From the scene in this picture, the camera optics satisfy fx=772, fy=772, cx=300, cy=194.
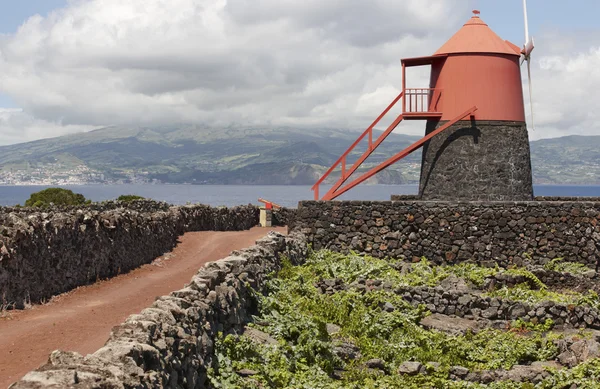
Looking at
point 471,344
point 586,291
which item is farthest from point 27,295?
point 586,291

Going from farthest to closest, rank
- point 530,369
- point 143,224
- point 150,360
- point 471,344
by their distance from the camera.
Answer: point 143,224
point 471,344
point 530,369
point 150,360

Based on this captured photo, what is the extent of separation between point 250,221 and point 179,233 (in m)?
11.5

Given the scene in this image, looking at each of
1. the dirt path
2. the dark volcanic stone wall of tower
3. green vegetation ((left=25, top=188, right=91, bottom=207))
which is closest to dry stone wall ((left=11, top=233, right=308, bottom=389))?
the dirt path

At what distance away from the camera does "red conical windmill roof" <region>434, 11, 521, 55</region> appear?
30875mm

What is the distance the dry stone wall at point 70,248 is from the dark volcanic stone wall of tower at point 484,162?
1163 cm

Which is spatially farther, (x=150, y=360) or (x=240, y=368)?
(x=240, y=368)

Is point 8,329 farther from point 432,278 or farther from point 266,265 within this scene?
point 432,278

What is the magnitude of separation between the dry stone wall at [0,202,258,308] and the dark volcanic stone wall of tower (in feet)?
38.2

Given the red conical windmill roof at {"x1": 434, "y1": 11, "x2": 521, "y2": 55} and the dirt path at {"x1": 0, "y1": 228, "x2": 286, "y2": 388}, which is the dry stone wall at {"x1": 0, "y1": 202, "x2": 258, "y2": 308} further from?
the red conical windmill roof at {"x1": 434, "y1": 11, "x2": 521, "y2": 55}

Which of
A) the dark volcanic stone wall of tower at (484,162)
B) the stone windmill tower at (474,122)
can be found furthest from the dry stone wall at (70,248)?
the dark volcanic stone wall of tower at (484,162)

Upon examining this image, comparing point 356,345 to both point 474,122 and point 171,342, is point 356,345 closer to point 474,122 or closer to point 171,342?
point 171,342

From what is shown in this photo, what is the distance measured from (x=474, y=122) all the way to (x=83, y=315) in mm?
18067

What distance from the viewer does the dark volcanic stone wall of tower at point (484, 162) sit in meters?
30.0

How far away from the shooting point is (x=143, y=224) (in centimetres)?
2814
